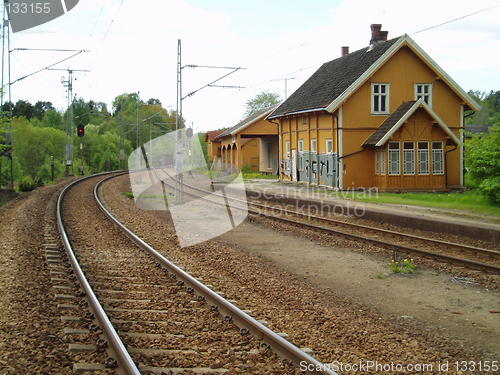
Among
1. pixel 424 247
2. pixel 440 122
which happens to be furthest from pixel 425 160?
pixel 424 247

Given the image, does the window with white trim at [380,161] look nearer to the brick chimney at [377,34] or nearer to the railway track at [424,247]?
the brick chimney at [377,34]

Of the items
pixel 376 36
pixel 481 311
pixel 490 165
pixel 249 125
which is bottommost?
pixel 481 311

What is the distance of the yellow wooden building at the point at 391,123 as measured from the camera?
88.9 feet

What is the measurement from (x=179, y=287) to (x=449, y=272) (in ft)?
16.8

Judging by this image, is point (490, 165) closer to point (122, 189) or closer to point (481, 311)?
point (481, 311)

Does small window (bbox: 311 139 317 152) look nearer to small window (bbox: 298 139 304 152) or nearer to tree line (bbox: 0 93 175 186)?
small window (bbox: 298 139 304 152)

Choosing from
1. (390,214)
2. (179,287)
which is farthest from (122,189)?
(179,287)

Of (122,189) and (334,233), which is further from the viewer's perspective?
(122,189)

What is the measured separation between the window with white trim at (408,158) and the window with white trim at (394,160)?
29cm

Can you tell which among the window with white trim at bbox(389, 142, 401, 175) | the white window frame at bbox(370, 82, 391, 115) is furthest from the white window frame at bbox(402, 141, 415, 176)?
the white window frame at bbox(370, 82, 391, 115)

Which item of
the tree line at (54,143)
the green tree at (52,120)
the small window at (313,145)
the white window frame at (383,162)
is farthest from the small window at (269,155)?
the green tree at (52,120)

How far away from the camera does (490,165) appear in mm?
19391

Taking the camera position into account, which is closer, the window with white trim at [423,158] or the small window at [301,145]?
the window with white trim at [423,158]

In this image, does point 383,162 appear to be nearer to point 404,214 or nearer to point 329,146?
point 329,146
